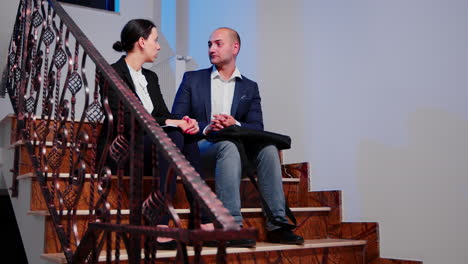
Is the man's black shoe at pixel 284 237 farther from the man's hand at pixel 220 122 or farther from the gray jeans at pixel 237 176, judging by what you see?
the man's hand at pixel 220 122

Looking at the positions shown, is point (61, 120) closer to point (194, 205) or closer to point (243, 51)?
point (194, 205)

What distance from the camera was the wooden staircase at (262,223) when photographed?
220cm

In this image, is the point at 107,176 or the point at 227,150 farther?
the point at 227,150

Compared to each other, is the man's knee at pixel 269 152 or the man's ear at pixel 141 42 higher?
the man's ear at pixel 141 42

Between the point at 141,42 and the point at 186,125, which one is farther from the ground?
the point at 141,42

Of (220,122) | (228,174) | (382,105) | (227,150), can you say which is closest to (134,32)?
(220,122)

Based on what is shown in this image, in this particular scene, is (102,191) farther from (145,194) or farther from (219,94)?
(219,94)

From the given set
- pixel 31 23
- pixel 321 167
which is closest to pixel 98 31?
pixel 31 23

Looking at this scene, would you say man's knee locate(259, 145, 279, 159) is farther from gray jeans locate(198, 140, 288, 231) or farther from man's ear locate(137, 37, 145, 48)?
man's ear locate(137, 37, 145, 48)

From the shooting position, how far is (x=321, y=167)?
10.7ft

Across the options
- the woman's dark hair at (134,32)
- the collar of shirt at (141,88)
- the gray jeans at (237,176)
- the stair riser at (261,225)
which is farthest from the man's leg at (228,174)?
the woman's dark hair at (134,32)

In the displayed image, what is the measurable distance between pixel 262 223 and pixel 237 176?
1.13ft

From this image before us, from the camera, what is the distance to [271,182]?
8.49ft

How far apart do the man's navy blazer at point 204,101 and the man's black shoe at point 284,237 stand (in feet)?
2.24
